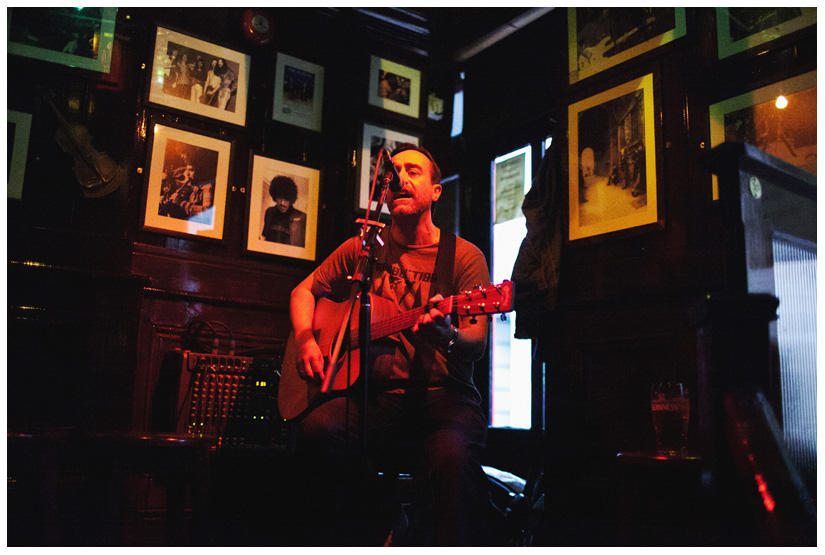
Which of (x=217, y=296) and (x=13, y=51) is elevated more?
(x=13, y=51)

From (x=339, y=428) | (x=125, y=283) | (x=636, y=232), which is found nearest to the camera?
(x=339, y=428)

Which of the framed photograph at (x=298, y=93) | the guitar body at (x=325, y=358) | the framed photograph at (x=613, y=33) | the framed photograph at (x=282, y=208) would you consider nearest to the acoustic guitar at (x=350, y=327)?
the guitar body at (x=325, y=358)

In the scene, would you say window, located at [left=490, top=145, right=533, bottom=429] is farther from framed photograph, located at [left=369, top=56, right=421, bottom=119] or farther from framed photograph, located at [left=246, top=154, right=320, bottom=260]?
framed photograph, located at [left=246, top=154, right=320, bottom=260]

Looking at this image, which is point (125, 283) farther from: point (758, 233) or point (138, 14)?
point (758, 233)

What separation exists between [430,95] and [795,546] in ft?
14.1

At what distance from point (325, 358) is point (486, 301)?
776mm

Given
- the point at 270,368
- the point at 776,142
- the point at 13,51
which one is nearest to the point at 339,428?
the point at 270,368

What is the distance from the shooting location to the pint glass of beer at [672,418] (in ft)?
8.89

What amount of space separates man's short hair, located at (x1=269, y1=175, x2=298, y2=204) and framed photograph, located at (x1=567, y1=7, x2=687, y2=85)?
1941mm

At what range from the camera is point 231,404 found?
3500 millimetres

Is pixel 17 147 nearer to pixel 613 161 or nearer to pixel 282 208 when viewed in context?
pixel 282 208

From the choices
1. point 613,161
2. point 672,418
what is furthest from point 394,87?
point 672,418

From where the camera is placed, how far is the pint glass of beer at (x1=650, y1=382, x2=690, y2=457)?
271 centimetres

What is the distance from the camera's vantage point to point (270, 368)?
3.65m
